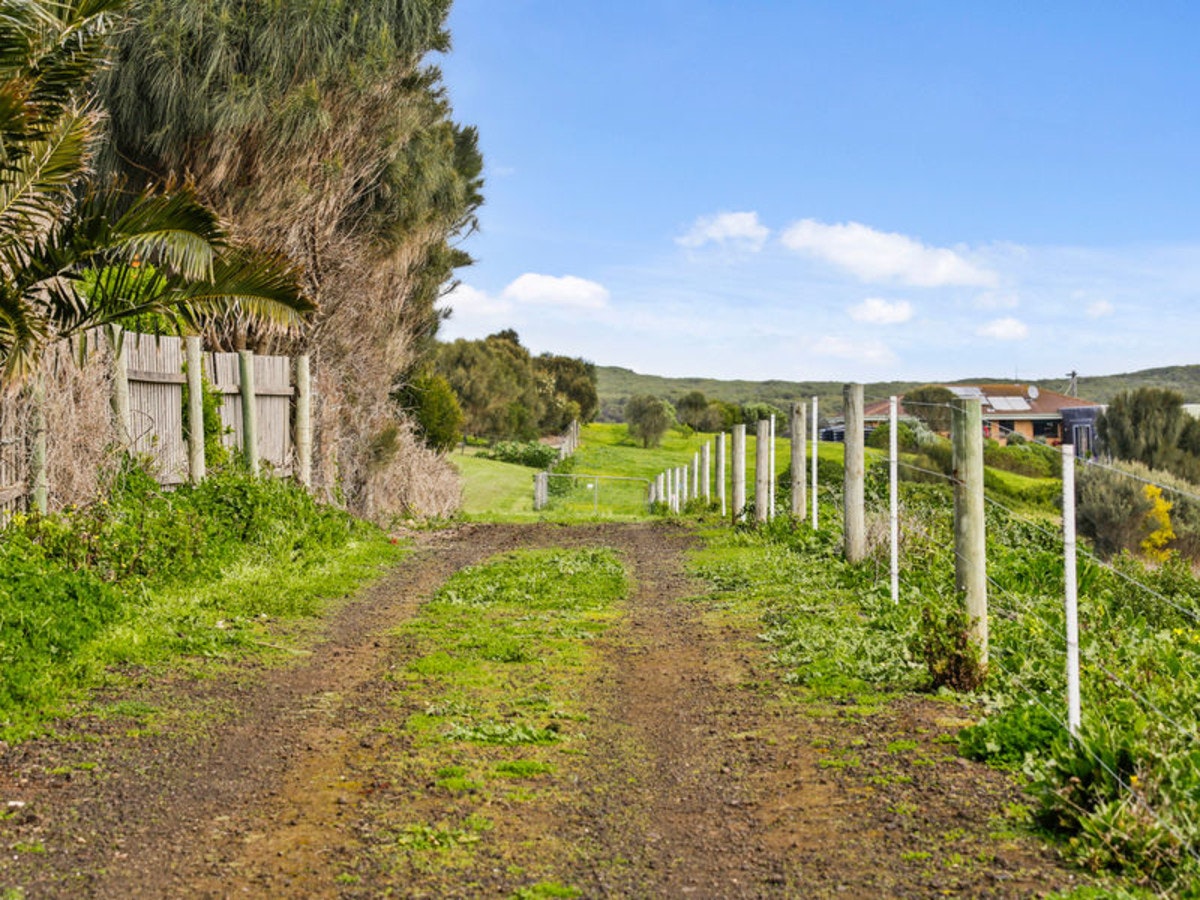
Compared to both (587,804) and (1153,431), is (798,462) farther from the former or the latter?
(1153,431)

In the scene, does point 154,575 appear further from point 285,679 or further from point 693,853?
point 693,853

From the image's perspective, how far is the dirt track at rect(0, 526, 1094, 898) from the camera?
15.6 feet

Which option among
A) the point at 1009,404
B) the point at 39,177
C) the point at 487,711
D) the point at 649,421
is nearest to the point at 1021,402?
the point at 1009,404

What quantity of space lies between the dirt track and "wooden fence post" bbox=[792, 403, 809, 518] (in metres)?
8.71

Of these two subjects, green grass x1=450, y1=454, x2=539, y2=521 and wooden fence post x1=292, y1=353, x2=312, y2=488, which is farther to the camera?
green grass x1=450, y1=454, x2=539, y2=521

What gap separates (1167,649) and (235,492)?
10603mm

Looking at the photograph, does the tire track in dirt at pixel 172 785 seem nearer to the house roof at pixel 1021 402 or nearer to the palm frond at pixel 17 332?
the palm frond at pixel 17 332

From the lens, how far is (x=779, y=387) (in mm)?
161500

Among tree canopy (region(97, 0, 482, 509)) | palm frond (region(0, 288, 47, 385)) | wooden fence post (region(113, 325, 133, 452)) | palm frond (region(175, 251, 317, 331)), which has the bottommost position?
wooden fence post (region(113, 325, 133, 452))

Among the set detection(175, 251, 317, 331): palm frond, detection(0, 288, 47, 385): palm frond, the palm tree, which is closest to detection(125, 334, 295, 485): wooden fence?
detection(175, 251, 317, 331): palm frond

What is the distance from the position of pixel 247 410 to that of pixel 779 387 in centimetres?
14752

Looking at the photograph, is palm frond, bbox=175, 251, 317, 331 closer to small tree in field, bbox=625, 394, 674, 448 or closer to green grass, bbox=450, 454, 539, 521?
green grass, bbox=450, 454, 539, 521

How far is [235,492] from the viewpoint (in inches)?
585

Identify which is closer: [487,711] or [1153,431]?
[487,711]
